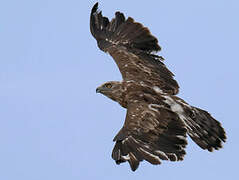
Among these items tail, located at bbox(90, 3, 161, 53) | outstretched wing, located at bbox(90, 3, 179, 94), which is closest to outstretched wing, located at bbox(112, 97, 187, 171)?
outstretched wing, located at bbox(90, 3, 179, 94)

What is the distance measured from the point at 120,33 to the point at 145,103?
3.31m

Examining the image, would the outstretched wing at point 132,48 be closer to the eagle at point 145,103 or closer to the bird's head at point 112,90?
the eagle at point 145,103

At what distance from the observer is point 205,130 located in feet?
54.0

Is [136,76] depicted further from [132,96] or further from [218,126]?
[218,126]

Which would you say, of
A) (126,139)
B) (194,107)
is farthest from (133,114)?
(194,107)

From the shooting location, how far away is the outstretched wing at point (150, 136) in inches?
578

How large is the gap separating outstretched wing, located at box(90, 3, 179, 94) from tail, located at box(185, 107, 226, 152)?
0.96 metres

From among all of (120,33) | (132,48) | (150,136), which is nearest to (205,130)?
(150,136)

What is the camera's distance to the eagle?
49.0 feet

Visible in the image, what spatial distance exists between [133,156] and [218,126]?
115 inches

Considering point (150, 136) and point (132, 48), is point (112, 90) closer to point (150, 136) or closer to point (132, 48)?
point (132, 48)

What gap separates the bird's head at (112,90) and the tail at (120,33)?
56.8 inches

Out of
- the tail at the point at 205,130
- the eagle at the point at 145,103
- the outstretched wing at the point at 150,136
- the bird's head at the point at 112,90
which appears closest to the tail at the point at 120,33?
the eagle at the point at 145,103

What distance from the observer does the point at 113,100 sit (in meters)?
17.3
